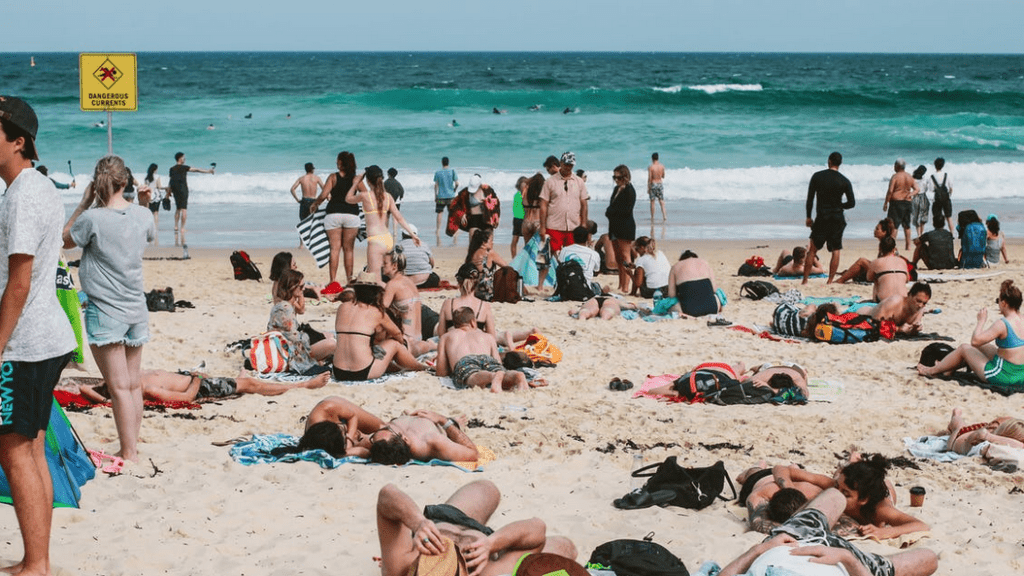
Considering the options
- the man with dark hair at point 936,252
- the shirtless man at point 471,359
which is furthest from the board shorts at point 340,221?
the man with dark hair at point 936,252

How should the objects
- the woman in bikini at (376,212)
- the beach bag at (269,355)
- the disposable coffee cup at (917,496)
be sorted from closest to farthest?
the disposable coffee cup at (917,496)
the beach bag at (269,355)
the woman in bikini at (376,212)

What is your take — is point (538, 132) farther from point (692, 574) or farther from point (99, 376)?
point (692, 574)

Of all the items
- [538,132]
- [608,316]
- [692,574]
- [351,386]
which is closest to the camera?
[692,574]

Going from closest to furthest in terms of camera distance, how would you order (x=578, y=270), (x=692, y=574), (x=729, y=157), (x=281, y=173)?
1. (x=692, y=574)
2. (x=578, y=270)
3. (x=281, y=173)
4. (x=729, y=157)

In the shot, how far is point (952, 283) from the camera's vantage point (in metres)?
11.9

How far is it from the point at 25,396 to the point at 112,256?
155cm

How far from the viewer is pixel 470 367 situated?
7.64 m

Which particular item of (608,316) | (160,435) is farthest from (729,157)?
(160,435)

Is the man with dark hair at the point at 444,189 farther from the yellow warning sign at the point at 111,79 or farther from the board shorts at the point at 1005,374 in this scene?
the board shorts at the point at 1005,374

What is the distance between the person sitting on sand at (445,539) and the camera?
3594mm

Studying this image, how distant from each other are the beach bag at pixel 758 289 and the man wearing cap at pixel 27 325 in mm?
8459

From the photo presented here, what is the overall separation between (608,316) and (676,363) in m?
1.63

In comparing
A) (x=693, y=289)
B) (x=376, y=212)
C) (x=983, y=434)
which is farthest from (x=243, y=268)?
(x=983, y=434)

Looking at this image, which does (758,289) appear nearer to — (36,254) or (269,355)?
(269,355)
